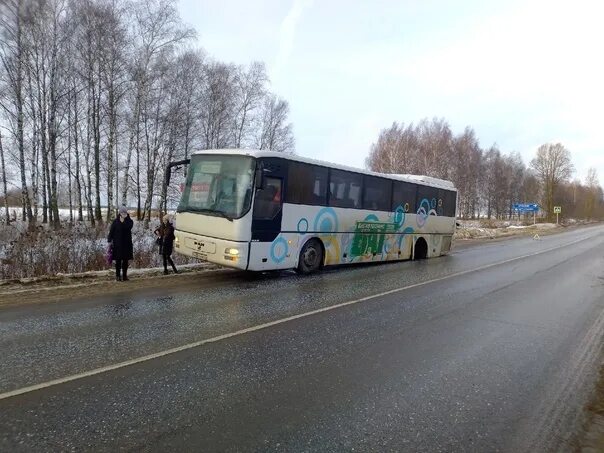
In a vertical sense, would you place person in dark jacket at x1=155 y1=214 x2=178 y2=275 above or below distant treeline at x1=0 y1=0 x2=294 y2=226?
below

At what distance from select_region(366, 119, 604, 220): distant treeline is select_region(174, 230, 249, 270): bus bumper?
4642cm

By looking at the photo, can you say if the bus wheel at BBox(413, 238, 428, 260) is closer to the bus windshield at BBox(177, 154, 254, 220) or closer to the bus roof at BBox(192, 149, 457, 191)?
the bus roof at BBox(192, 149, 457, 191)

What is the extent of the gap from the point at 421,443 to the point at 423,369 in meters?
1.69

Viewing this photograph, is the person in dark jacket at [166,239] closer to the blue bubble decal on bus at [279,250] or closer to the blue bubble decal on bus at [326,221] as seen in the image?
the blue bubble decal on bus at [279,250]

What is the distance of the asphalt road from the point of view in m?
3.47

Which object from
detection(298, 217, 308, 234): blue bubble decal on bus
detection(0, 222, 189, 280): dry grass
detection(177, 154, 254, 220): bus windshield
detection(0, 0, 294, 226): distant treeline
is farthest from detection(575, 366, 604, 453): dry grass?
detection(0, 0, 294, 226): distant treeline

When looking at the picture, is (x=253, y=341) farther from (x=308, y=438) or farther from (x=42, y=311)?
(x=42, y=311)

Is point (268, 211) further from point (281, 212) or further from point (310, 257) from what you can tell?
point (310, 257)

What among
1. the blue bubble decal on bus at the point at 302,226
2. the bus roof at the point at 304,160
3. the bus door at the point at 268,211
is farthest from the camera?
the blue bubble decal on bus at the point at 302,226

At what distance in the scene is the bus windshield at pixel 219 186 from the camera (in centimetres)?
1055

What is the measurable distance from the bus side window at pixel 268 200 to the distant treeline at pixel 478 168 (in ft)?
149

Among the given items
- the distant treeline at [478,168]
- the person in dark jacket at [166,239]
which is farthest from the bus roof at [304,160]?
the distant treeline at [478,168]

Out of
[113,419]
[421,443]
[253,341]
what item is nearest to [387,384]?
[421,443]

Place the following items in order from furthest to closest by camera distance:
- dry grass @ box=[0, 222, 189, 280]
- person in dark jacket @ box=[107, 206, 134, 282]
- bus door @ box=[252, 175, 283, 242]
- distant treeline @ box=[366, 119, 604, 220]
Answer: distant treeline @ box=[366, 119, 604, 220] → dry grass @ box=[0, 222, 189, 280] → bus door @ box=[252, 175, 283, 242] → person in dark jacket @ box=[107, 206, 134, 282]
